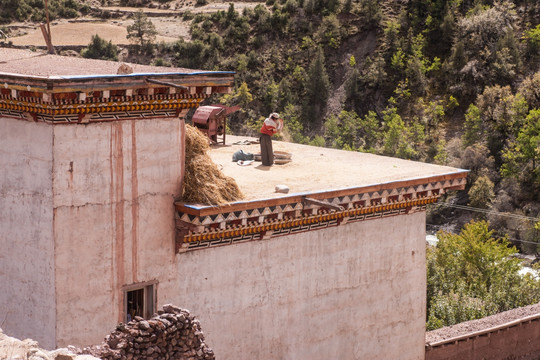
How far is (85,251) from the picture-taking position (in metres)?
10.4

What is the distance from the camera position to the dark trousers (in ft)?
46.3

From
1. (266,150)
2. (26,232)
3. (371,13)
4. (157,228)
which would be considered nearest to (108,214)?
(157,228)

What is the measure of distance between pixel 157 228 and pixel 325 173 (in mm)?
3662

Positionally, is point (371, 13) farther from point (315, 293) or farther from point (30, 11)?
point (315, 293)

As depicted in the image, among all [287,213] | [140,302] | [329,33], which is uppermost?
[329,33]

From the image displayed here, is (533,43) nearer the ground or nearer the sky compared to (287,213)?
nearer the sky

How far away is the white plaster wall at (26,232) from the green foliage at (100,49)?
42.2m

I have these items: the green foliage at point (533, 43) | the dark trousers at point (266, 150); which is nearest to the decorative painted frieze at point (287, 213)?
the dark trousers at point (266, 150)

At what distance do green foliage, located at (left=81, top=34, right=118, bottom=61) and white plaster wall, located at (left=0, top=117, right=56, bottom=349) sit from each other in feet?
139

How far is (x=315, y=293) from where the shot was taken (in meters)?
12.8

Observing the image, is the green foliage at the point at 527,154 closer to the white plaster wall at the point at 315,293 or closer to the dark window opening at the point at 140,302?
the white plaster wall at the point at 315,293

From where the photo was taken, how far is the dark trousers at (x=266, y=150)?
14.1 m

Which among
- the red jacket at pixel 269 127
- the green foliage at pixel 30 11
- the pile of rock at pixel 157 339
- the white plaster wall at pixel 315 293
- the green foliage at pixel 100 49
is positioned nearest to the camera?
the pile of rock at pixel 157 339

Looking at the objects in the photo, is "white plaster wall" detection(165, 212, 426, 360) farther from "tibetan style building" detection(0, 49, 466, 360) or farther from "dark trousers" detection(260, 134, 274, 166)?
"dark trousers" detection(260, 134, 274, 166)
